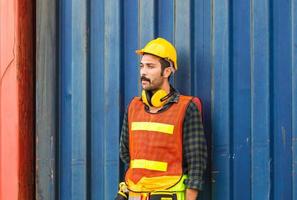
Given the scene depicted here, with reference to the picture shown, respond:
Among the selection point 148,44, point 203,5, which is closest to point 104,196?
point 148,44

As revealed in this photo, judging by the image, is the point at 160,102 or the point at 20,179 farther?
the point at 20,179

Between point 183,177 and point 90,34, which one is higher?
point 90,34

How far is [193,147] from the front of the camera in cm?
439

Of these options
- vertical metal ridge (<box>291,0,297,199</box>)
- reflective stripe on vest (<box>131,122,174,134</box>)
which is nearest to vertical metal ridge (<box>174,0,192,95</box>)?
reflective stripe on vest (<box>131,122,174,134</box>)

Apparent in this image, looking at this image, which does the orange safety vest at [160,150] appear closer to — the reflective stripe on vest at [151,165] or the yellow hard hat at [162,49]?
the reflective stripe on vest at [151,165]

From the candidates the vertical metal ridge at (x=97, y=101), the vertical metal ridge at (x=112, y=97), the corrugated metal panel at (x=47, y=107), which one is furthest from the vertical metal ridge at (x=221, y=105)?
the corrugated metal panel at (x=47, y=107)

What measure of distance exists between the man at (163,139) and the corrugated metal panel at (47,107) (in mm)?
1026

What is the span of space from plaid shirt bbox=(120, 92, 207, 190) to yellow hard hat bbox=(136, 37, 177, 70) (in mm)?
272

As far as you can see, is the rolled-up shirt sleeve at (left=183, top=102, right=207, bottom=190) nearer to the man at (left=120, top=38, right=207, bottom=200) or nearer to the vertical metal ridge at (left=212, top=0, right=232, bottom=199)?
the man at (left=120, top=38, right=207, bottom=200)

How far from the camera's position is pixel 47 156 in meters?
5.43

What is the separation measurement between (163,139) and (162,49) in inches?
23.4

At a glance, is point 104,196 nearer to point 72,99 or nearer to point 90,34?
point 72,99

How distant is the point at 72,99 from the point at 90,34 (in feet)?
1.70

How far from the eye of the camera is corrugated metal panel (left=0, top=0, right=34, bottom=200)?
5469 millimetres
